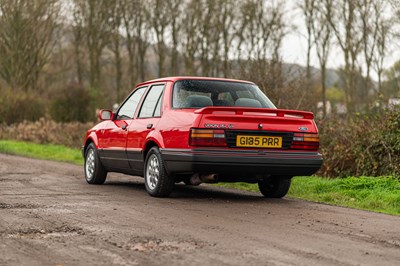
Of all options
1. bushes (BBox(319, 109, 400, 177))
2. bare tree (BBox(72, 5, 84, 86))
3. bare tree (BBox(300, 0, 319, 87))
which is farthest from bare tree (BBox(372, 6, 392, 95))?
bushes (BBox(319, 109, 400, 177))

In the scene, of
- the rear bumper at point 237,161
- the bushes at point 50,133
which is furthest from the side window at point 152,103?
the bushes at point 50,133

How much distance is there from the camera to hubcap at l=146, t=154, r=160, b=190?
973 cm

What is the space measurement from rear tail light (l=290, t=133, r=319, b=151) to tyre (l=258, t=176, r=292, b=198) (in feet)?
2.26

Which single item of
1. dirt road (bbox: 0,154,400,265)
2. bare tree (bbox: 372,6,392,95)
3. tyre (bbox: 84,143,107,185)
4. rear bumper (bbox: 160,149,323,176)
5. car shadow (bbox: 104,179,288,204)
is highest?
bare tree (bbox: 372,6,392,95)

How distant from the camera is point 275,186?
34.1ft

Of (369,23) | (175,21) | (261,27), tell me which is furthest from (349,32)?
(175,21)

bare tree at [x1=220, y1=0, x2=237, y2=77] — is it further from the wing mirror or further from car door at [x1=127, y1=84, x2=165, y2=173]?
car door at [x1=127, y1=84, x2=165, y2=173]

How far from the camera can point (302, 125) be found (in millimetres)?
9570

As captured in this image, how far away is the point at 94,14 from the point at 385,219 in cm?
3771

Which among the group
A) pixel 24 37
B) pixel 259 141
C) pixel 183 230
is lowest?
pixel 183 230

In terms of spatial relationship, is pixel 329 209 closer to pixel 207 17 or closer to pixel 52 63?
pixel 207 17

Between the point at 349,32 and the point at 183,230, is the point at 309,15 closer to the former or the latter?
the point at 349,32

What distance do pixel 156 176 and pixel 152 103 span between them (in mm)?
1278

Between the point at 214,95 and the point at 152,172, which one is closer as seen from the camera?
the point at 152,172
